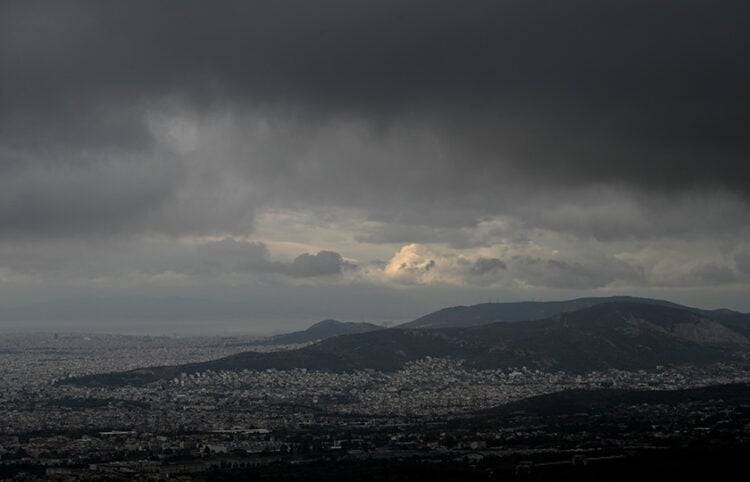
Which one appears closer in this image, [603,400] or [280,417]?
[280,417]

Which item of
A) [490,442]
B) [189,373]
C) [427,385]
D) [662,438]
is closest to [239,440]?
[490,442]

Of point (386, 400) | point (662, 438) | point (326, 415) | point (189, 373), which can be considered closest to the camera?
point (662, 438)

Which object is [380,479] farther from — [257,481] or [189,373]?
[189,373]

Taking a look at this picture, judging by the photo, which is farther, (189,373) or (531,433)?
(189,373)

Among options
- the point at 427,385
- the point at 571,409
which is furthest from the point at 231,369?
the point at 571,409

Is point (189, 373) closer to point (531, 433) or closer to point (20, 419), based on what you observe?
point (20, 419)

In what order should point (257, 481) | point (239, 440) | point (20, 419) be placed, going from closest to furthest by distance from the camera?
point (257, 481), point (239, 440), point (20, 419)

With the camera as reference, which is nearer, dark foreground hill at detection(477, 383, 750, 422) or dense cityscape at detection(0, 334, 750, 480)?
dense cityscape at detection(0, 334, 750, 480)

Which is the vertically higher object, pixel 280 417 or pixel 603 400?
pixel 603 400

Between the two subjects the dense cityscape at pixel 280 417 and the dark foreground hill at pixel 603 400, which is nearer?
the dense cityscape at pixel 280 417
